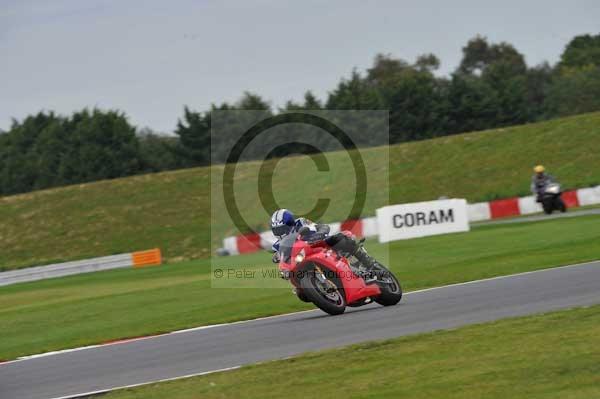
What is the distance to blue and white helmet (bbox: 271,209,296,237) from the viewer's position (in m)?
13.5

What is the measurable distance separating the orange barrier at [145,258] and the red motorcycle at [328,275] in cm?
2573

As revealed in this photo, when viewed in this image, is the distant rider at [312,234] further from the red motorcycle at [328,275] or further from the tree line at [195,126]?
the tree line at [195,126]

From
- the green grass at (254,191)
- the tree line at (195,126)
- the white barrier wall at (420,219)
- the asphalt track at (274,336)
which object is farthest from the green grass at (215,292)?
the tree line at (195,126)

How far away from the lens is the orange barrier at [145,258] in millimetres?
38781

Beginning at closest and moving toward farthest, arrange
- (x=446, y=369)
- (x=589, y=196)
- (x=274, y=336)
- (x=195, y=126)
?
(x=446, y=369), (x=274, y=336), (x=589, y=196), (x=195, y=126)

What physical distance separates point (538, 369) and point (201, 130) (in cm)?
6695

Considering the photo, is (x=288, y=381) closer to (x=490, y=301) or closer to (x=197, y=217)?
(x=490, y=301)

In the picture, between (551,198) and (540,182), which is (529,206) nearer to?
(540,182)

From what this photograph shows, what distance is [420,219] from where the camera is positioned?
28250mm

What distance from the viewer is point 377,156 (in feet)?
187

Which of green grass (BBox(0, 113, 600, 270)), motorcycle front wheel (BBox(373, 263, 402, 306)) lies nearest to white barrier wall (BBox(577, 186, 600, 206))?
green grass (BBox(0, 113, 600, 270))

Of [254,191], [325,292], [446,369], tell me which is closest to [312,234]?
[325,292]

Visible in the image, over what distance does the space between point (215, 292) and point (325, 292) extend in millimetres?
7701

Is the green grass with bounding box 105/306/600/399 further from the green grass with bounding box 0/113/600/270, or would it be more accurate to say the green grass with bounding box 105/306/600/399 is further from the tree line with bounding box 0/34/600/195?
the tree line with bounding box 0/34/600/195
